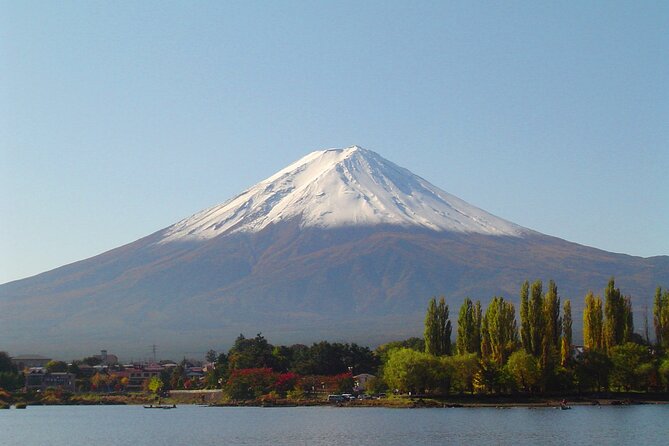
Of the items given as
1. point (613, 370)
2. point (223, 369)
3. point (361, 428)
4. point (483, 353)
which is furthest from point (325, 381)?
point (361, 428)

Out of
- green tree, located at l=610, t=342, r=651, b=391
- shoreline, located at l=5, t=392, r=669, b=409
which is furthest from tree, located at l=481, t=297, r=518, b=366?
green tree, located at l=610, t=342, r=651, b=391

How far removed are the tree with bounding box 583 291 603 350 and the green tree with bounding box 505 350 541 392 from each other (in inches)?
266

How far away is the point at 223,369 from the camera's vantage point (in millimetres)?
118500

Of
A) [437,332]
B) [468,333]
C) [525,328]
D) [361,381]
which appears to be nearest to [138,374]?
[361,381]

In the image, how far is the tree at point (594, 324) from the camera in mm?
83625

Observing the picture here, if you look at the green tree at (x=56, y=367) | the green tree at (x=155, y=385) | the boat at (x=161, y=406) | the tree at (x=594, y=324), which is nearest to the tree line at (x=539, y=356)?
the tree at (x=594, y=324)

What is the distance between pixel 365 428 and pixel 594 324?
25393 mm

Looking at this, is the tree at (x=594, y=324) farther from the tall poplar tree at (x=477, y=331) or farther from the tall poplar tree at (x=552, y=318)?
the tall poplar tree at (x=477, y=331)

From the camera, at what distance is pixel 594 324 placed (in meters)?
83.9

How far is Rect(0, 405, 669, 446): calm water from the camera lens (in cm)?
5684

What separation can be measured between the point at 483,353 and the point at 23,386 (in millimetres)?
62621

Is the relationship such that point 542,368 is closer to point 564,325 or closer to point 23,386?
point 564,325

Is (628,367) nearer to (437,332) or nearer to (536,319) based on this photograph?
(536,319)

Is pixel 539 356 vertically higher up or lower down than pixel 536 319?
lower down
